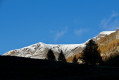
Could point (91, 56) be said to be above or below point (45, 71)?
above

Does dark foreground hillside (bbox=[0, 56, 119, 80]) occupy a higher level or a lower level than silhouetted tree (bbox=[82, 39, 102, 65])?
lower

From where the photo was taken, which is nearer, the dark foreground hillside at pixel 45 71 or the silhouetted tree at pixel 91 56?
the dark foreground hillside at pixel 45 71

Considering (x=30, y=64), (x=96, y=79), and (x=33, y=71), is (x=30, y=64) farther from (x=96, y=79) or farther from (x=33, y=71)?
(x=96, y=79)

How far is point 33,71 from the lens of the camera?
27.8 m

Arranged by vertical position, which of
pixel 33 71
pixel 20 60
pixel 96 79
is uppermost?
pixel 20 60

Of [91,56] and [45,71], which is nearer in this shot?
[45,71]

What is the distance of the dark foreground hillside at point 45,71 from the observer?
24281mm

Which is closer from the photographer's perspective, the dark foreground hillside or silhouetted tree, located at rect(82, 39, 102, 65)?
the dark foreground hillside

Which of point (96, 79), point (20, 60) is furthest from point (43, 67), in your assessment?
point (96, 79)

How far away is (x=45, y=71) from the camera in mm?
28438

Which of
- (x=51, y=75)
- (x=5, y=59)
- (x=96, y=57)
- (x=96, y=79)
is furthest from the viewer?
(x=96, y=57)

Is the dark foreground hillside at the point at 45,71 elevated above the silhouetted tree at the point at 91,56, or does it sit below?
below

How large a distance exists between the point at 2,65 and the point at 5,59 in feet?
13.7

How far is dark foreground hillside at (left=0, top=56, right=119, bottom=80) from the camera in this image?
79.7ft
